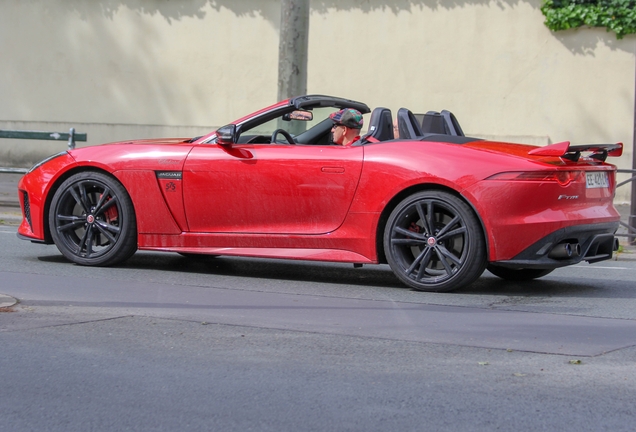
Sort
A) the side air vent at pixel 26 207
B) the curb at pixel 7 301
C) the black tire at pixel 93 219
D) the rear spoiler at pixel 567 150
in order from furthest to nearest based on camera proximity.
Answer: the side air vent at pixel 26 207 → the black tire at pixel 93 219 → the rear spoiler at pixel 567 150 → the curb at pixel 7 301

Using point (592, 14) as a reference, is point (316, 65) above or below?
below

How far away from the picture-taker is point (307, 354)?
16.4ft

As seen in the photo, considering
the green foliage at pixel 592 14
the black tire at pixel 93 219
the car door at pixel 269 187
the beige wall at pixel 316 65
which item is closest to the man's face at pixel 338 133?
the car door at pixel 269 187

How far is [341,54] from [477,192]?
1188 centimetres

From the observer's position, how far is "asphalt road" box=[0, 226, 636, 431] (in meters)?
3.95

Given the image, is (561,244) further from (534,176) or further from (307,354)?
(307,354)

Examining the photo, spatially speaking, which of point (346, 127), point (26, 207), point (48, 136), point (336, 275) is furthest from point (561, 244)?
point (48, 136)

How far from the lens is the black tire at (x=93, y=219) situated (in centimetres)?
792

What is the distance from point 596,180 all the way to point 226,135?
2.73m

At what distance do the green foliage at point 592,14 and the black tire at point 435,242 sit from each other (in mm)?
10573

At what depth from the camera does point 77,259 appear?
8125 millimetres

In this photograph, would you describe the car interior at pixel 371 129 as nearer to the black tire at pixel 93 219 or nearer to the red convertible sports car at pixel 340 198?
the red convertible sports car at pixel 340 198

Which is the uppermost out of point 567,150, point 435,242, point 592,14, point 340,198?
point 592,14

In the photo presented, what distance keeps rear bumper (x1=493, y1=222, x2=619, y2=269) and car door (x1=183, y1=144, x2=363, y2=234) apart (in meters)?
1.30
